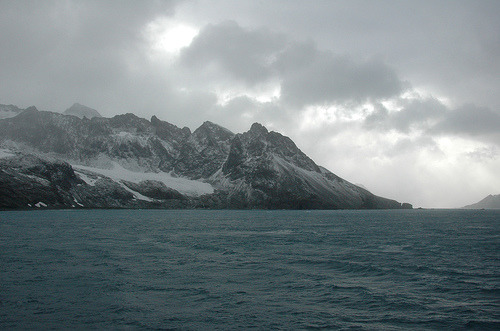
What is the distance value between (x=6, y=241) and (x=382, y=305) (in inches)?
2620

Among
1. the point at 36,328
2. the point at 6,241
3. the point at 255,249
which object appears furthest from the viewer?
the point at 6,241

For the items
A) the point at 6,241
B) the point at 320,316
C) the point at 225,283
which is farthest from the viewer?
the point at 6,241

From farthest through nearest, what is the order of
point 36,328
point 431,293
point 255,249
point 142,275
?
point 255,249
point 142,275
point 431,293
point 36,328

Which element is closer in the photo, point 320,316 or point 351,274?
point 320,316

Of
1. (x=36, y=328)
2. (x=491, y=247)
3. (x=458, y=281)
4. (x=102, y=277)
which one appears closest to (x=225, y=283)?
(x=102, y=277)

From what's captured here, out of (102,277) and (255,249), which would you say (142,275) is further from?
(255,249)

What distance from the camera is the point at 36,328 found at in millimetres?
→ 26172

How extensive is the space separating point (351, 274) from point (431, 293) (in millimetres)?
10082

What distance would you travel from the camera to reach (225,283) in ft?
133

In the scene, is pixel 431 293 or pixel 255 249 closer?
pixel 431 293

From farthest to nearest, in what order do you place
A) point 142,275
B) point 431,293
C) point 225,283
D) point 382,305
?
point 142,275 → point 225,283 → point 431,293 → point 382,305

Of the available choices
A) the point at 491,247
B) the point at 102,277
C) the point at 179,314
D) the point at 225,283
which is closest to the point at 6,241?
the point at 102,277

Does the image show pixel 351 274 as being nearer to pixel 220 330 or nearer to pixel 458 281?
pixel 458 281

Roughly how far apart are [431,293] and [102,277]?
3125 centimetres
